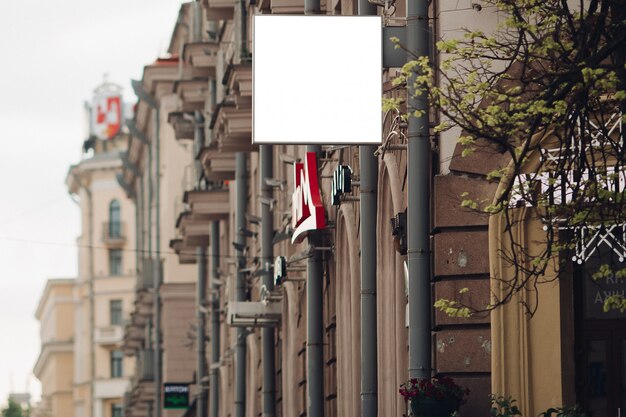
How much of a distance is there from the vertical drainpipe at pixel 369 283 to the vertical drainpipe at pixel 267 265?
13.6m

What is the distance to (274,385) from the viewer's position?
3922 cm

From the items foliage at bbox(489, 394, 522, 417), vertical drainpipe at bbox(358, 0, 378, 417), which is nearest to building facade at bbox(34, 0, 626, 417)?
vertical drainpipe at bbox(358, 0, 378, 417)

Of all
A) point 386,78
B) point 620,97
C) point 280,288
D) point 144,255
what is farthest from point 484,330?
point 144,255

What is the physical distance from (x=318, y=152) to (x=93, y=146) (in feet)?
346

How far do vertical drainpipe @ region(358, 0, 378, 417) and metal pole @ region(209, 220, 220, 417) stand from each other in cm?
2792

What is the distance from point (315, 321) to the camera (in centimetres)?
3014

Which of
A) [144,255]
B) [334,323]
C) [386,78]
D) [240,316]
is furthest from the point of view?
[144,255]

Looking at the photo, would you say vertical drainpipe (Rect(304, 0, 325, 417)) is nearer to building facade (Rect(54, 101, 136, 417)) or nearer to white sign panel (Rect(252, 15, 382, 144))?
white sign panel (Rect(252, 15, 382, 144))

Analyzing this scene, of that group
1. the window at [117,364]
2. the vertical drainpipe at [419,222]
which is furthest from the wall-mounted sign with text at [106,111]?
the vertical drainpipe at [419,222]

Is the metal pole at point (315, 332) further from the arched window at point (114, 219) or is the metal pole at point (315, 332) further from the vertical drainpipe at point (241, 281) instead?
the arched window at point (114, 219)

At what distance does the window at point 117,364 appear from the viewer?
12038cm

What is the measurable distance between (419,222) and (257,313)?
18094 millimetres

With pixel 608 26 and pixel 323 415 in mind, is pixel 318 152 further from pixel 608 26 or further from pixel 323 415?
pixel 608 26

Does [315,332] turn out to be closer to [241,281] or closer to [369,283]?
[369,283]
